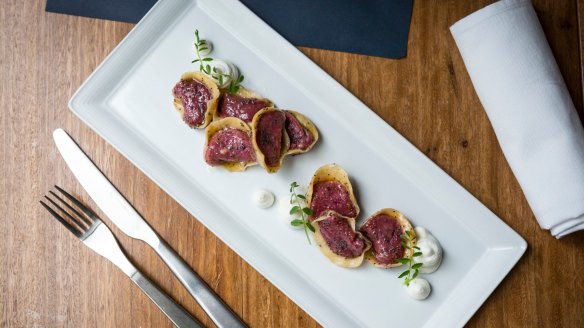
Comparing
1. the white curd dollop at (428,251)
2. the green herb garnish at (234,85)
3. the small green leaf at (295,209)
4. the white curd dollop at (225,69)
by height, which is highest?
the white curd dollop at (225,69)

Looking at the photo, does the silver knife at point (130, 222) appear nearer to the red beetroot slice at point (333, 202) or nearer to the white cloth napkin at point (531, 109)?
the red beetroot slice at point (333, 202)

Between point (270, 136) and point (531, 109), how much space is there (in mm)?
758

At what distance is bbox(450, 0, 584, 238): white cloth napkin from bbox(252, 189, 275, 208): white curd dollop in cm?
71

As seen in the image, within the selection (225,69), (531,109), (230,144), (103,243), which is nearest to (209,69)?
(225,69)

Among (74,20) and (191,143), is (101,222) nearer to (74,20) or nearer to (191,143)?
(191,143)

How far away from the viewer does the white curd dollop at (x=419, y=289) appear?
5.43ft

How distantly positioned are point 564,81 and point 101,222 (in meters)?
1.47

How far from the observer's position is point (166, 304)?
1684 mm

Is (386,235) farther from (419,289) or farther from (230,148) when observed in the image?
(230,148)

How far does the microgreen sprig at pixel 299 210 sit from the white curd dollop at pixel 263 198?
2.5 inches

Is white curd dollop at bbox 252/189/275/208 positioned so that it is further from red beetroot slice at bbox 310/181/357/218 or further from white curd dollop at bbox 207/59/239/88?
white curd dollop at bbox 207/59/239/88

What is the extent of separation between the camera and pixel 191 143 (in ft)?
5.80

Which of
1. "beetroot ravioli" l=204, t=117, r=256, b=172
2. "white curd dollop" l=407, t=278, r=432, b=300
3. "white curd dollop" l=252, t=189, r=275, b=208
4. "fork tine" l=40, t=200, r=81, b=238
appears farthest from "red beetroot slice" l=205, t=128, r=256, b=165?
"white curd dollop" l=407, t=278, r=432, b=300

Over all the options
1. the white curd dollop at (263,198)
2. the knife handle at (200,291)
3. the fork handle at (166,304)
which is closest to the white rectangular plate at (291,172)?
the white curd dollop at (263,198)
